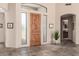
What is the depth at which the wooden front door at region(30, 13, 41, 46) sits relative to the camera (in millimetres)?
6792

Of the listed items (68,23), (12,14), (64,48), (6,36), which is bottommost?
(64,48)

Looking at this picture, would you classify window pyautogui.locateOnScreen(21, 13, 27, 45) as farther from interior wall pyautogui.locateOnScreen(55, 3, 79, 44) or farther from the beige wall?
interior wall pyautogui.locateOnScreen(55, 3, 79, 44)

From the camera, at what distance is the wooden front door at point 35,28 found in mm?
6792

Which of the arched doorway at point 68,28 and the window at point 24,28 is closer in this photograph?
the arched doorway at point 68,28

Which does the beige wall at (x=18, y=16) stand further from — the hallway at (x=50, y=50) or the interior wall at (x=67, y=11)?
the hallway at (x=50, y=50)

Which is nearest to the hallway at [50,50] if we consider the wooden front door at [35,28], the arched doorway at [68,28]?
the wooden front door at [35,28]

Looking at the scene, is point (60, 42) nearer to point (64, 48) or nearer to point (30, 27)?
point (64, 48)

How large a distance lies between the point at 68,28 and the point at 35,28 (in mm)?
1641

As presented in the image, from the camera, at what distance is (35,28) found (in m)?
7.25

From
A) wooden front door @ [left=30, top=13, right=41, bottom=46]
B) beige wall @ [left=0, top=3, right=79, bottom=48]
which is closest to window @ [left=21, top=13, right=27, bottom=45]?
beige wall @ [left=0, top=3, right=79, bottom=48]

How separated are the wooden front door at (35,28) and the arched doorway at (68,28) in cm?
98

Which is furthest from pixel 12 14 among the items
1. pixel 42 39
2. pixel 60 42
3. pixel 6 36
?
pixel 60 42

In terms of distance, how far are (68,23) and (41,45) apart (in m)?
1.54

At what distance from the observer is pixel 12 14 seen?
25.3 feet
